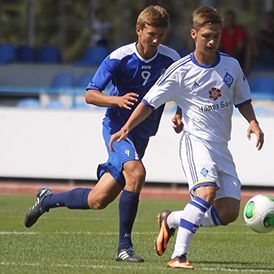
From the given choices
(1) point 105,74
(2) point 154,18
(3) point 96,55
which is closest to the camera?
(2) point 154,18

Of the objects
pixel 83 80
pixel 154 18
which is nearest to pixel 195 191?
pixel 154 18

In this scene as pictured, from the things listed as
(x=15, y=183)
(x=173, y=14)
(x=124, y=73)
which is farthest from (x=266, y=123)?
(x=173, y=14)

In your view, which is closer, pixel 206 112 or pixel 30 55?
pixel 206 112

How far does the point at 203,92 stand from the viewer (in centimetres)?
941

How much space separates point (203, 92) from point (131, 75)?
2.84 feet

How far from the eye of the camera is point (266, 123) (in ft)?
61.3

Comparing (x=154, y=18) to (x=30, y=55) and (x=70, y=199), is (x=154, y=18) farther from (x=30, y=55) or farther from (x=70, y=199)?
(x=30, y=55)

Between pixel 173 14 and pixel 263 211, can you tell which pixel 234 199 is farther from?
pixel 173 14

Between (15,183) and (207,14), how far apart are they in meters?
10.5

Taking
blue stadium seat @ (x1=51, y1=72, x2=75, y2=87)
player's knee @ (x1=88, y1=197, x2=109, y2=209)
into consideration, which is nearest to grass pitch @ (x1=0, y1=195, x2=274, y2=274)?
player's knee @ (x1=88, y1=197, x2=109, y2=209)

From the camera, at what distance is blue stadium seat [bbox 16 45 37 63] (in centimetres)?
2634

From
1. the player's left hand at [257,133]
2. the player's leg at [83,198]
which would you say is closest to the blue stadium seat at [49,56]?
the player's leg at [83,198]

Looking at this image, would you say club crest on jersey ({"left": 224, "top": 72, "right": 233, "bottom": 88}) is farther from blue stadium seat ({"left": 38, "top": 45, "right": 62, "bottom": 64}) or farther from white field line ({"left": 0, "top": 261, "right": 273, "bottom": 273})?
blue stadium seat ({"left": 38, "top": 45, "right": 62, "bottom": 64})

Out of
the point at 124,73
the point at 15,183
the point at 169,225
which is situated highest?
the point at 124,73
